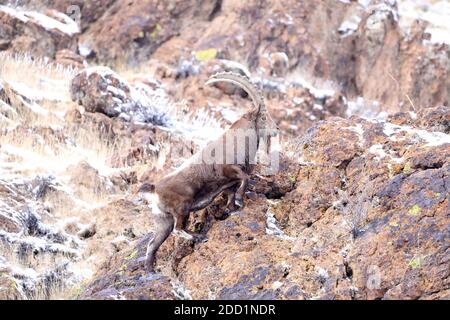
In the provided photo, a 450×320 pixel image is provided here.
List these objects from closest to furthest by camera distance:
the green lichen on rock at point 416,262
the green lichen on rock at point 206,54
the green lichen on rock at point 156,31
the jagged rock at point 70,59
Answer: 1. the green lichen on rock at point 416,262
2. the jagged rock at point 70,59
3. the green lichen on rock at point 206,54
4. the green lichen on rock at point 156,31

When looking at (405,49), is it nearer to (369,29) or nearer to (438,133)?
(369,29)

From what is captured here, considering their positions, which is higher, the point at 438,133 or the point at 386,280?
the point at 438,133

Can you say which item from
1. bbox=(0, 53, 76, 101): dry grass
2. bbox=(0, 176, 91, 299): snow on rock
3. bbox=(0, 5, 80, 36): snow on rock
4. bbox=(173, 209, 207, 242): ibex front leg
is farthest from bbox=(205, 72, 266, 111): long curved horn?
bbox=(0, 5, 80, 36): snow on rock

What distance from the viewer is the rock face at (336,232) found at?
19.7ft

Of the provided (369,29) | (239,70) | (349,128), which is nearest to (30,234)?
(349,128)

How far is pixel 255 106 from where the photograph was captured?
765 cm

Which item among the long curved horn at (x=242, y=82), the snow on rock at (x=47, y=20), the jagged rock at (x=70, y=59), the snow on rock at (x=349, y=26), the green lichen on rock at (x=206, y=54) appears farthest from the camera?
the snow on rock at (x=349, y=26)

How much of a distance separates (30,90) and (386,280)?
951 centimetres

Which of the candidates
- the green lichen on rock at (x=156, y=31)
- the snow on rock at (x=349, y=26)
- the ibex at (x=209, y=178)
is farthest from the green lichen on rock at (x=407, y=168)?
the green lichen on rock at (x=156, y=31)

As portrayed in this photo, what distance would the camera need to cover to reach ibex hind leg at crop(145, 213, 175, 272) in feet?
22.4

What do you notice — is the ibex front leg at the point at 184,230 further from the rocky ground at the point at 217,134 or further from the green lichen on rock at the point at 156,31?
the green lichen on rock at the point at 156,31

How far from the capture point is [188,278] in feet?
21.7

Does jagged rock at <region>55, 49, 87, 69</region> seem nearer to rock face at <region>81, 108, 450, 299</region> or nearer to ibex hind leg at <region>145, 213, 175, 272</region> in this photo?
rock face at <region>81, 108, 450, 299</region>

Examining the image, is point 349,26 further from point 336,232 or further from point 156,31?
point 336,232
